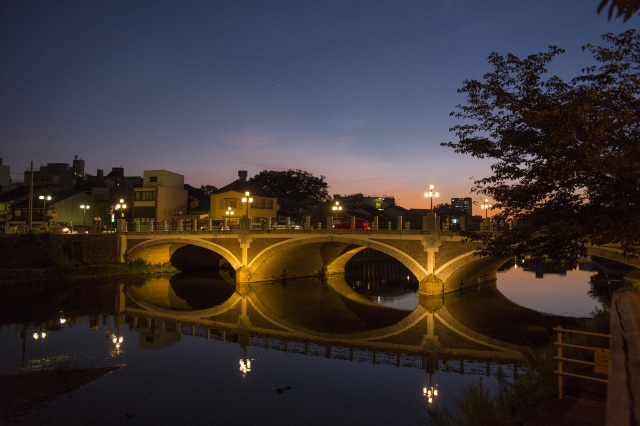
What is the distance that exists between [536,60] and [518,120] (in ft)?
5.02

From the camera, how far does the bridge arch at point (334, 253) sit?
1452 inches

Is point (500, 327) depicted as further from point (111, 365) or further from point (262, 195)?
point (262, 195)

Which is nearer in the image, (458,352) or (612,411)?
(612,411)

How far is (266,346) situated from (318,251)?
27204 mm

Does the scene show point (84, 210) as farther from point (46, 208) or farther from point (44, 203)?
point (44, 203)

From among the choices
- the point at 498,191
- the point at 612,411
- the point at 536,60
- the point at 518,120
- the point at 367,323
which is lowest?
the point at 367,323

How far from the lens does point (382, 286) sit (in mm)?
49062

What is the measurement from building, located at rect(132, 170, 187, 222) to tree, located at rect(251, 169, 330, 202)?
106 ft

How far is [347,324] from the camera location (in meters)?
29.7

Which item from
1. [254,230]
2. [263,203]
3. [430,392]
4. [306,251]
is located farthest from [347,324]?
[263,203]

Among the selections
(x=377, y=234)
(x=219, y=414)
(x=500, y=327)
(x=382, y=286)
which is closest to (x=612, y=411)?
(x=219, y=414)

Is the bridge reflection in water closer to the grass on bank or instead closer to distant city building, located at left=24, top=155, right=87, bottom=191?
the grass on bank

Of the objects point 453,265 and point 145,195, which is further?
point 145,195

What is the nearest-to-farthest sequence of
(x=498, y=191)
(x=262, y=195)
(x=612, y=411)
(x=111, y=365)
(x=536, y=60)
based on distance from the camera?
(x=612, y=411), (x=536, y=60), (x=498, y=191), (x=111, y=365), (x=262, y=195)
